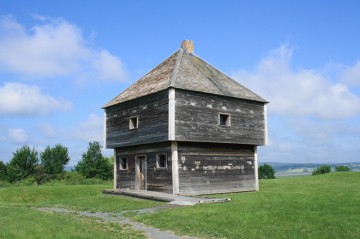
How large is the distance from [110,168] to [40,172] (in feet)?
43.4

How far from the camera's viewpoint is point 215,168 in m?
25.8

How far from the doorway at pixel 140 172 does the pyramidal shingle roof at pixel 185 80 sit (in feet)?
13.9

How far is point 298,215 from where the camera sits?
14.5 m

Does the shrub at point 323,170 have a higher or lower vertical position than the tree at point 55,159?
lower

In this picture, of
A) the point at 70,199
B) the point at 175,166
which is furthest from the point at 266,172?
the point at 70,199

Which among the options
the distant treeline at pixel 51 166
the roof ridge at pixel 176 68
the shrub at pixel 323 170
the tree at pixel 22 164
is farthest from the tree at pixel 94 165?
the roof ridge at pixel 176 68

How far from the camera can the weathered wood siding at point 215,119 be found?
2355 centimetres

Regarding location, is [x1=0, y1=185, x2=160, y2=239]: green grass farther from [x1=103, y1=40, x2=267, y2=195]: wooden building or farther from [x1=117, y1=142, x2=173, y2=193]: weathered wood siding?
[x1=103, y1=40, x2=267, y2=195]: wooden building

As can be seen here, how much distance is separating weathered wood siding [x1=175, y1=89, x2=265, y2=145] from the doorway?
458 cm

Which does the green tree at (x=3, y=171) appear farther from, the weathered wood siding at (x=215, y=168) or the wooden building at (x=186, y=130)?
the weathered wood siding at (x=215, y=168)

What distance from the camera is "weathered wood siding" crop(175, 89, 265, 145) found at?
23547 mm

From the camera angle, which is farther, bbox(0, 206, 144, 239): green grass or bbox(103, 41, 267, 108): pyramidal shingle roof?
bbox(103, 41, 267, 108): pyramidal shingle roof

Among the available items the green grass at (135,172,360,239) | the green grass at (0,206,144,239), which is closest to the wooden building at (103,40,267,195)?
the green grass at (135,172,360,239)

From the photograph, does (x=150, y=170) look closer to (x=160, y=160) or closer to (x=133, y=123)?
(x=160, y=160)
